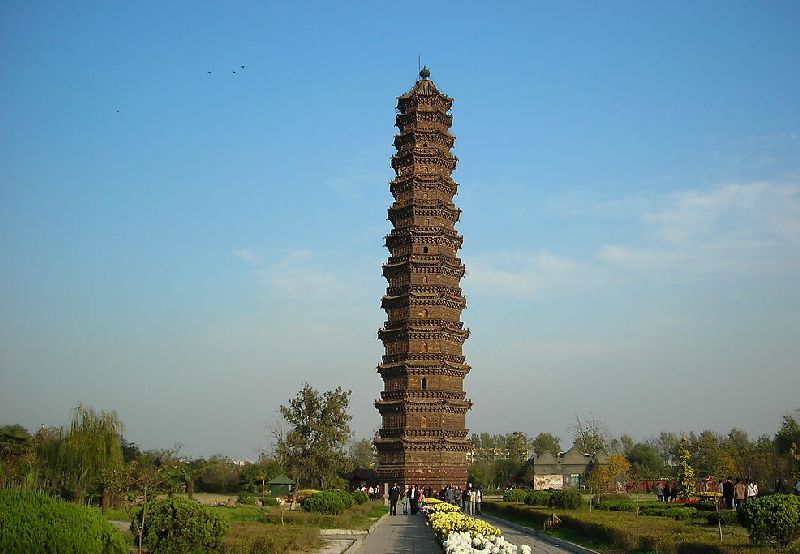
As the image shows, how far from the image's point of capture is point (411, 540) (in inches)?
1064

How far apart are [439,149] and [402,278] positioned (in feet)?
35.1

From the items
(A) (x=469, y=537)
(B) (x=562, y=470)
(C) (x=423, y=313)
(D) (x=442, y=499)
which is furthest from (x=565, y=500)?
(B) (x=562, y=470)

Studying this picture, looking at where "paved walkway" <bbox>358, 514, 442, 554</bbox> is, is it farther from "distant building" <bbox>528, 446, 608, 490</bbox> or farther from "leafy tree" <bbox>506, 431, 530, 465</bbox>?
"leafy tree" <bbox>506, 431, 530, 465</bbox>

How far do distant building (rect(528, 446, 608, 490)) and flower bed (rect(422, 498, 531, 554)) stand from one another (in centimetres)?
5589

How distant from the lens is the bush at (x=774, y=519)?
60.5ft

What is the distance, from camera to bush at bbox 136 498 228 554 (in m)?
18.1

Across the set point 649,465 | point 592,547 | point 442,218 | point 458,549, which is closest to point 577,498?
point 592,547

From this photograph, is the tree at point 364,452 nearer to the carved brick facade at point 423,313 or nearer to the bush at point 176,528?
the carved brick facade at point 423,313

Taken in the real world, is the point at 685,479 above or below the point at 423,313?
below

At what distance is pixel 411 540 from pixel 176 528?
35.3ft

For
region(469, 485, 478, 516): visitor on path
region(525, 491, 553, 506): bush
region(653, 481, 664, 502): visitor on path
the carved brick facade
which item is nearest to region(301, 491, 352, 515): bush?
region(469, 485, 478, 516): visitor on path

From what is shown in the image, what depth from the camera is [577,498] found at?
122 feet

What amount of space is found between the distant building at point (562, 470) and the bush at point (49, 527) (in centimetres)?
6501

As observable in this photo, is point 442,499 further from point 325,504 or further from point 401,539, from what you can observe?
point 401,539
